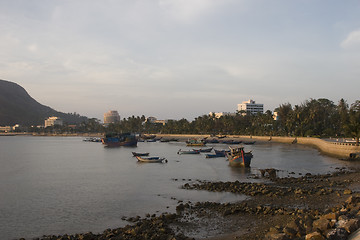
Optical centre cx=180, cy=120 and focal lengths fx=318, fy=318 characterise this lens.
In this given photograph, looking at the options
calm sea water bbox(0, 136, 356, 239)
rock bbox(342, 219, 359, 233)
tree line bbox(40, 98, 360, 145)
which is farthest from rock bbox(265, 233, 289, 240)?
tree line bbox(40, 98, 360, 145)

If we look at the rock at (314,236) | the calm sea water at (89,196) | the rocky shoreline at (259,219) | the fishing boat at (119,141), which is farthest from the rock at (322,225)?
the fishing boat at (119,141)

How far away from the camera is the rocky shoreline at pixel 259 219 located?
13992 millimetres

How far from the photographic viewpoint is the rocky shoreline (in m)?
14.0

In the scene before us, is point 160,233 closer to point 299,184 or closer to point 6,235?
point 6,235

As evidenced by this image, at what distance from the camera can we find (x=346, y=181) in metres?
32.9

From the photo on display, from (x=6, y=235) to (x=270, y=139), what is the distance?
11531cm

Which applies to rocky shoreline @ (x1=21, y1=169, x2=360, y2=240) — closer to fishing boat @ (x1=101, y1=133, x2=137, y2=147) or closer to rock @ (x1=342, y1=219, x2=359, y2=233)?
rock @ (x1=342, y1=219, x2=359, y2=233)

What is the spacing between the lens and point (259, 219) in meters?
20.7

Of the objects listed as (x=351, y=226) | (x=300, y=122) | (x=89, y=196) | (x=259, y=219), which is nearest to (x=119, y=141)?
(x=300, y=122)

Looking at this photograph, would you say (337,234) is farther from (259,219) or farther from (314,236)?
(259,219)

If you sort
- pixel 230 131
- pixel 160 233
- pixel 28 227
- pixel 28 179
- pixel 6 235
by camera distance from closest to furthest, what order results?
pixel 160 233, pixel 6 235, pixel 28 227, pixel 28 179, pixel 230 131

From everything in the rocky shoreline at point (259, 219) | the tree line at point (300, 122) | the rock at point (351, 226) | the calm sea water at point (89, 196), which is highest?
the tree line at point (300, 122)

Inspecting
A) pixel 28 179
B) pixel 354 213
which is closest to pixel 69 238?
pixel 354 213

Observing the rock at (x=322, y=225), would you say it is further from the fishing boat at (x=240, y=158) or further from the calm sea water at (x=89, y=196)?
the fishing boat at (x=240, y=158)
